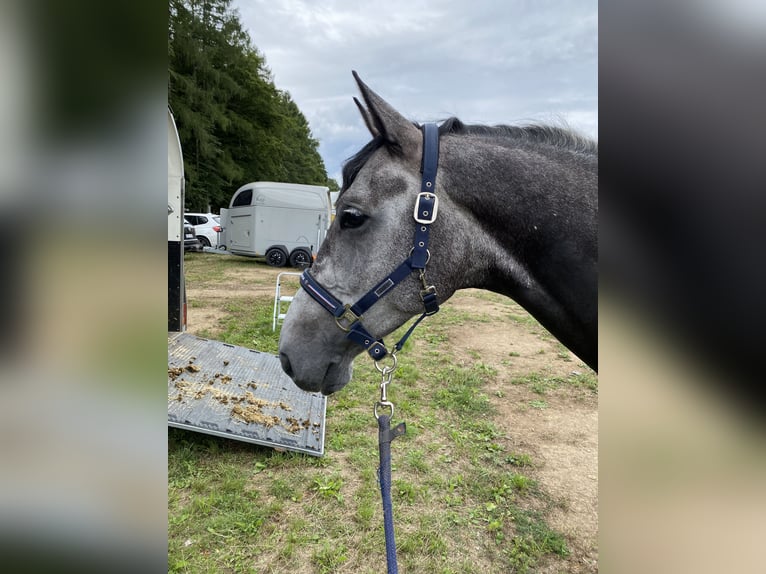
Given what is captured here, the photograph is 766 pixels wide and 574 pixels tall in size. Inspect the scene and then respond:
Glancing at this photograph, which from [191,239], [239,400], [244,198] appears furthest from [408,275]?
[191,239]

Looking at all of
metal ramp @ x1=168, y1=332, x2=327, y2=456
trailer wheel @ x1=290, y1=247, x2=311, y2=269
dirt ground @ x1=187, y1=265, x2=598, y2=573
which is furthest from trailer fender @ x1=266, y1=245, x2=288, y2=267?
metal ramp @ x1=168, y1=332, x2=327, y2=456

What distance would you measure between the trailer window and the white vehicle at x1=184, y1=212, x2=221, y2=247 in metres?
4.71

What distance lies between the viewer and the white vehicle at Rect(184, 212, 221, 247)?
22094 millimetres

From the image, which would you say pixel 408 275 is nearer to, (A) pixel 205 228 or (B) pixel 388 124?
(B) pixel 388 124

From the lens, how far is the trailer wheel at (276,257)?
17.5 meters

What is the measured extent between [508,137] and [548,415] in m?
4.00

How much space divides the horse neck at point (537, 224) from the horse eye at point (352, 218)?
1.30 feet

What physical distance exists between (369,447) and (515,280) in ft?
9.04

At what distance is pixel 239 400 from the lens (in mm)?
4141

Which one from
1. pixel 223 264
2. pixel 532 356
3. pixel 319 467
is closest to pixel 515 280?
pixel 319 467
